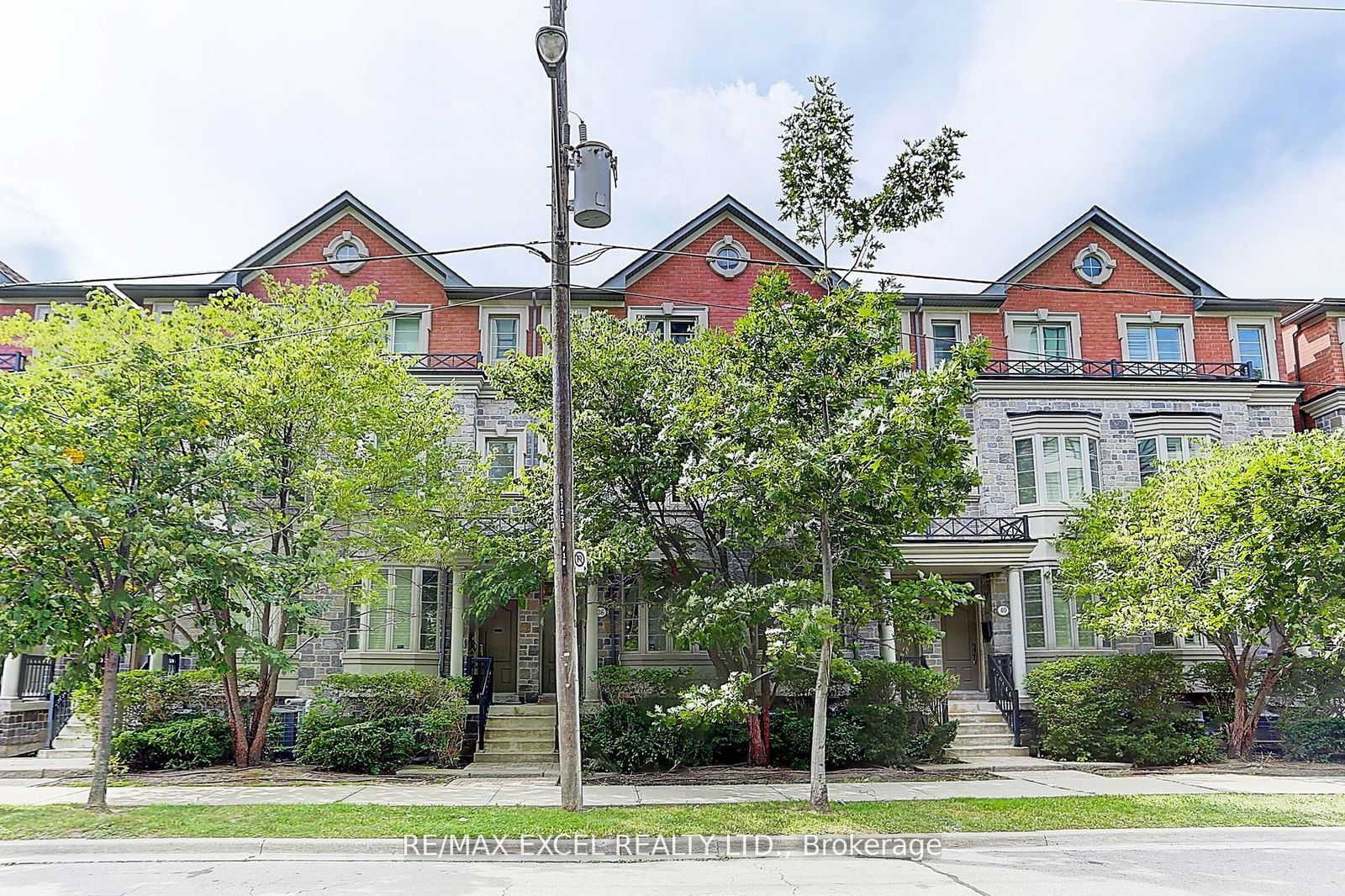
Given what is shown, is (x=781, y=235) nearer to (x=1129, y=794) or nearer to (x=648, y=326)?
(x=648, y=326)

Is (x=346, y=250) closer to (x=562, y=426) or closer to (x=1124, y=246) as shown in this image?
(x=562, y=426)

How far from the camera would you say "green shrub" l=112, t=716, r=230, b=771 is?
14.0 meters

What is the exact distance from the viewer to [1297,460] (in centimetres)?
1388

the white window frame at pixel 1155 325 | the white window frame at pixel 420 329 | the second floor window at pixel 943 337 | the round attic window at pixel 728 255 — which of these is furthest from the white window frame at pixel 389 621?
the white window frame at pixel 1155 325

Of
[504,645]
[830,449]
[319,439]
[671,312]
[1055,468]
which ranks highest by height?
[671,312]

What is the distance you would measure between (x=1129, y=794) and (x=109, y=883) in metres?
11.4

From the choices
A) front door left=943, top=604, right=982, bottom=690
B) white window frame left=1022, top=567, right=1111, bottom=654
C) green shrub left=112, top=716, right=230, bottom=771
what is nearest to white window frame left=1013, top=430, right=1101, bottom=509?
white window frame left=1022, top=567, right=1111, bottom=654

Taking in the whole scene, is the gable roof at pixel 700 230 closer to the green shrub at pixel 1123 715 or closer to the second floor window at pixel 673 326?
the second floor window at pixel 673 326

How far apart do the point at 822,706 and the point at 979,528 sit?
9.77m

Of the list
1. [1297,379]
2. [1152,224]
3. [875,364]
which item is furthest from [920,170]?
[1297,379]

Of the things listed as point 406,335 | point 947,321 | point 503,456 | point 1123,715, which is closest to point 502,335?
point 406,335

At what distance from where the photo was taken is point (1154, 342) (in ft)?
71.0

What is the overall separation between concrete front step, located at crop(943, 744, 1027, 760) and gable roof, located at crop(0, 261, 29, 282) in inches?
895

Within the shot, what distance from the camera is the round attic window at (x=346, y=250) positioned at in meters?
20.9
